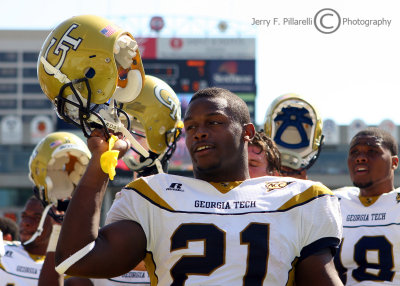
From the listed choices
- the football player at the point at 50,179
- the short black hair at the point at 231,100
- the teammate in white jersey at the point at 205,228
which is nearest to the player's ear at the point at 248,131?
the short black hair at the point at 231,100

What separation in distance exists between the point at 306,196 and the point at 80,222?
887 mm

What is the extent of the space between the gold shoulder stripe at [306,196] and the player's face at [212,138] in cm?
28

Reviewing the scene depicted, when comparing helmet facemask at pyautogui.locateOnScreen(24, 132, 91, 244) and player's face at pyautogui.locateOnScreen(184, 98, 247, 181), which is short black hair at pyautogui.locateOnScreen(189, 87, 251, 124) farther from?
helmet facemask at pyautogui.locateOnScreen(24, 132, 91, 244)

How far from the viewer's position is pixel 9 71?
1465 inches

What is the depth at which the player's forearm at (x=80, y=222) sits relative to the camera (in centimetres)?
241

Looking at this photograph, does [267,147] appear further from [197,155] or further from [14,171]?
[14,171]

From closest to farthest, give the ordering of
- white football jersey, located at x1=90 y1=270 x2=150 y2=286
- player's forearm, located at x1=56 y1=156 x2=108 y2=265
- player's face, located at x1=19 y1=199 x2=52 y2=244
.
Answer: player's forearm, located at x1=56 y1=156 x2=108 y2=265 < white football jersey, located at x1=90 y1=270 x2=150 y2=286 < player's face, located at x1=19 y1=199 x2=52 y2=244

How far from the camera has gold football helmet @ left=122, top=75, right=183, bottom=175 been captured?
3.58 meters

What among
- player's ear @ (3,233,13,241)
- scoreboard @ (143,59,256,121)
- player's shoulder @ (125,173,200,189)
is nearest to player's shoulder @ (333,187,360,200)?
player's shoulder @ (125,173,200,189)

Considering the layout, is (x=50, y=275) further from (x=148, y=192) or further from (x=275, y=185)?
(x=275, y=185)

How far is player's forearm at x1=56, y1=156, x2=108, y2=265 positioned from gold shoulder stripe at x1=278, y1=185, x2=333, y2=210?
0.72m

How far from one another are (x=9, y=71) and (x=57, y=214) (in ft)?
114

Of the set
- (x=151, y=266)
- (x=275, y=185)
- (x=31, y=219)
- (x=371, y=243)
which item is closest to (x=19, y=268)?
(x=31, y=219)

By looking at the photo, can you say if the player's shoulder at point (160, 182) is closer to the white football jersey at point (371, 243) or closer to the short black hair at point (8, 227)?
the white football jersey at point (371, 243)
